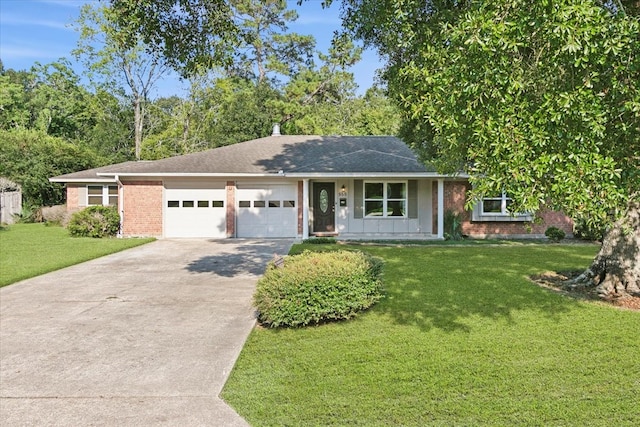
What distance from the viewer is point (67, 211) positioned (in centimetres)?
2306

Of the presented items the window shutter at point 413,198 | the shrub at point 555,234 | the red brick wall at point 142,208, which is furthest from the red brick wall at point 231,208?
the shrub at point 555,234

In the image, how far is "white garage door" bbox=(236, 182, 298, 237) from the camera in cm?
1873

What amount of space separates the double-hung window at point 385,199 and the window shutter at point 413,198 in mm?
201

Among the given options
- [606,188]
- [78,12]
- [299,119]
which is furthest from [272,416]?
[78,12]

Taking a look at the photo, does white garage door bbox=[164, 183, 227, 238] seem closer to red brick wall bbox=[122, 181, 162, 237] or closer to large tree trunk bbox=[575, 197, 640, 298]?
red brick wall bbox=[122, 181, 162, 237]

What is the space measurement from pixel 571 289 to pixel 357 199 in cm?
1074

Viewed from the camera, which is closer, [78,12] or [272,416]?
[272,416]

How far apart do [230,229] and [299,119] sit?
711 inches

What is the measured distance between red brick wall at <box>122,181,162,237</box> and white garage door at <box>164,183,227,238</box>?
35 cm

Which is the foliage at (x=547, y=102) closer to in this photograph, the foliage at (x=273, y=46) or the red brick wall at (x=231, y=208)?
the red brick wall at (x=231, y=208)

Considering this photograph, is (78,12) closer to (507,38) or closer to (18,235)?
(18,235)

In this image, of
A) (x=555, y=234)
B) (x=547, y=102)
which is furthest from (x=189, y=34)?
(x=555, y=234)

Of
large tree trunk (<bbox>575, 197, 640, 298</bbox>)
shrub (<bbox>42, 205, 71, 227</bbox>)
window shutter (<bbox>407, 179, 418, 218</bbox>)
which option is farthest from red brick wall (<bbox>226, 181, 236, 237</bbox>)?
large tree trunk (<bbox>575, 197, 640, 298</bbox>)

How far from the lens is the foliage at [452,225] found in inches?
689
